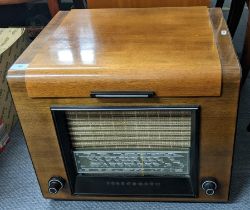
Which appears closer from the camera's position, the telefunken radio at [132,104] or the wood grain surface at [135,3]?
the telefunken radio at [132,104]

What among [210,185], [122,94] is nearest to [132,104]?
[122,94]

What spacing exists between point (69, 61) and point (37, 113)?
15cm

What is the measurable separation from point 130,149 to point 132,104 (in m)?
0.15

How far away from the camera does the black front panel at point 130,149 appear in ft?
2.72

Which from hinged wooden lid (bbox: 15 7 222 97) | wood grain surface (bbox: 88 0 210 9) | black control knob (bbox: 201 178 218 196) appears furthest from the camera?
wood grain surface (bbox: 88 0 210 9)

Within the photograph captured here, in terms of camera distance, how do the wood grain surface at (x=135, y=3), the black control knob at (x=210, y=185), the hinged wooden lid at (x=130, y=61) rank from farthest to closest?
the wood grain surface at (x=135, y=3), the black control knob at (x=210, y=185), the hinged wooden lid at (x=130, y=61)

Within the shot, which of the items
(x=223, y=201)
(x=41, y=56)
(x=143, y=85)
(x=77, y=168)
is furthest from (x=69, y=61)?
(x=223, y=201)

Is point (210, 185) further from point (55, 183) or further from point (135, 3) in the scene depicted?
point (135, 3)

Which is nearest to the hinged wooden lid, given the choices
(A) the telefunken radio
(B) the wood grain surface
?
(A) the telefunken radio

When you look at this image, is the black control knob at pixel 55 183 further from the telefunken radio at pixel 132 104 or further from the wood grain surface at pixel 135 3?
the wood grain surface at pixel 135 3

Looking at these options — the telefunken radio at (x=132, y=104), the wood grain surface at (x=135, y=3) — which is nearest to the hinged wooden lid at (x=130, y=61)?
the telefunken radio at (x=132, y=104)

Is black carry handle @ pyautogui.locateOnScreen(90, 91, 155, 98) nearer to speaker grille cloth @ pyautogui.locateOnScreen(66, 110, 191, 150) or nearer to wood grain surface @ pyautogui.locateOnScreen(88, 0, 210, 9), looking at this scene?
speaker grille cloth @ pyautogui.locateOnScreen(66, 110, 191, 150)

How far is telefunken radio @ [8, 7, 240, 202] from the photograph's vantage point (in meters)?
0.76

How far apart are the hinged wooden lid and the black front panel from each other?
63 mm
